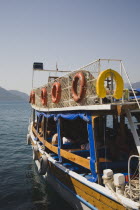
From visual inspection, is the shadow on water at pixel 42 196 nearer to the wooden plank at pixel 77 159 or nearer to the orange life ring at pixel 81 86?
the wooden plank at pixel 77 159

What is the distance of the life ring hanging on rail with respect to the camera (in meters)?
5.85

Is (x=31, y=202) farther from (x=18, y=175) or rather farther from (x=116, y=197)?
(x=116, y=197)

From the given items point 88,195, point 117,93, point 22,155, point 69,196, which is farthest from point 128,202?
point 22,155

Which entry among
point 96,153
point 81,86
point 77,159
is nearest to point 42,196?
point 77,159

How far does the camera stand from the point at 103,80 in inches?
232

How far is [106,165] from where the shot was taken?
7078 mm

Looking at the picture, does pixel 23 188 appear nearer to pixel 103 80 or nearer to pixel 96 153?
pixel 96 153

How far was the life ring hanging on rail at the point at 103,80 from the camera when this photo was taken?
5.85m

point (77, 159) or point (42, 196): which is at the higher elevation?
point (77, 159)

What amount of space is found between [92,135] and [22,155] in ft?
38.4

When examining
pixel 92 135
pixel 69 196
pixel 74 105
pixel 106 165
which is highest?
pixel 74 105

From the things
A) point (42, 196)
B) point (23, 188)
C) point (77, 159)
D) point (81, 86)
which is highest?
point (81, 86)

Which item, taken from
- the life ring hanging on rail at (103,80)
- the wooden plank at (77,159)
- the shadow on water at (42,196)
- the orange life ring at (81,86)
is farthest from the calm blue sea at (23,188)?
the life ring hanging on rail at (103,80)

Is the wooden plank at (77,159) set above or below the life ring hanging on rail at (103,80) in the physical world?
below
